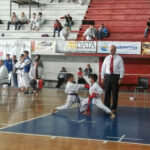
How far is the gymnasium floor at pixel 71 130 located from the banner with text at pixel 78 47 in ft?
33.3

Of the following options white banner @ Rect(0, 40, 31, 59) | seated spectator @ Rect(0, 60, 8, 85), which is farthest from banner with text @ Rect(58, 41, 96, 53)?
seated spectator @ Rect(0, 60, 8, 85)

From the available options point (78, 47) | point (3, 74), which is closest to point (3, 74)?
point (3, 74)

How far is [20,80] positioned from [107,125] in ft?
28.9

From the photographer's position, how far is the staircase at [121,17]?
856 inches

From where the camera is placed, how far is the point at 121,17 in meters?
23.2

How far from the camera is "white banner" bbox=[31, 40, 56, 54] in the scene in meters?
21.6

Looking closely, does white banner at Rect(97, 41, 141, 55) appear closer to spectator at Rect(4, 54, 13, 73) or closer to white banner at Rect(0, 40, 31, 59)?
white banner at Rect(0, 40, 31, 59)

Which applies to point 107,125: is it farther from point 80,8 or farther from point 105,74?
point 80,8

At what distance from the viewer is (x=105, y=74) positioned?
35.1ft

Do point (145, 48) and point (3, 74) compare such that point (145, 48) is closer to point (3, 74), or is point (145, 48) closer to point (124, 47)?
point (124, 47)

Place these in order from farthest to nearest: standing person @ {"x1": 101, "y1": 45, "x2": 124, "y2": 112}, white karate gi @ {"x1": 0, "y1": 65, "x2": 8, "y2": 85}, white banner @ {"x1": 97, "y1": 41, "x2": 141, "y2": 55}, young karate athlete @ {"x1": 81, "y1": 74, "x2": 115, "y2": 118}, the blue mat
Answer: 1. white banner @ {"x1": 97, "y1": 41, "x2": 141, "y2": 55}
2. white karate gi @ {"x1": 0, "y1": 65, "x2": 8, "y2": 85}
3. standing person @ {"x1": 101, "y1": 45, "x2": 124, "y2": 112}
4. young karate athlete @ {"x1": 81, "y1": 74, "x2": 115, "y2": 118}
5. the blue mat

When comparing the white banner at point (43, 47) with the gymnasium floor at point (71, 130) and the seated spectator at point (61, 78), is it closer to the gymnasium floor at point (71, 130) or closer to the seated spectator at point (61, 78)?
the seated spectator at point (61, 78)

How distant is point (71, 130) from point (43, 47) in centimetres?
1498

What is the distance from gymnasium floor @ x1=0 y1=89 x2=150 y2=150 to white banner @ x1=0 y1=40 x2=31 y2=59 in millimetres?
12080
